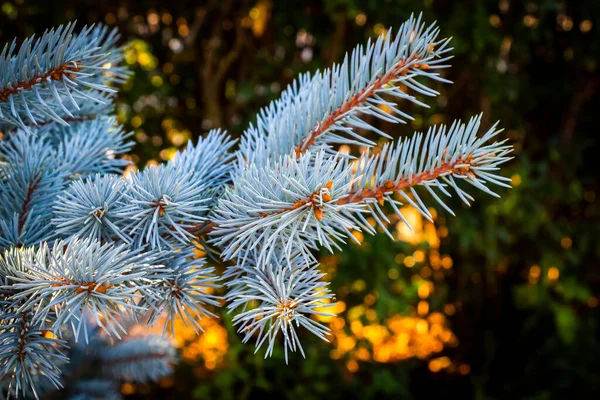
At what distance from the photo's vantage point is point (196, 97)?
182 cm

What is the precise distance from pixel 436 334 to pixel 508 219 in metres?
0.57

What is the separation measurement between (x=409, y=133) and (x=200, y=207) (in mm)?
1222

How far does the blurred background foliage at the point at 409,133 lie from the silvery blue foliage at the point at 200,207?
1.04 metres

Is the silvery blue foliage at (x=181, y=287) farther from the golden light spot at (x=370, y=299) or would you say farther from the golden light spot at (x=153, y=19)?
the golden light spot at (x=153, y=19)

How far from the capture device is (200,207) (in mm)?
422

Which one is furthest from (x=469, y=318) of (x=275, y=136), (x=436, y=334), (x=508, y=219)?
(x=275, y=136)

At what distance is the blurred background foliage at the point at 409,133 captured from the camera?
156 cm

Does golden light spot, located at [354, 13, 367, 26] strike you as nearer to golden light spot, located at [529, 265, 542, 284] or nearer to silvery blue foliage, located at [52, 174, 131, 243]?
golden light spot, located at [529, 265, 542, 284]

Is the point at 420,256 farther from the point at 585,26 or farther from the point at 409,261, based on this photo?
the point at 585,26

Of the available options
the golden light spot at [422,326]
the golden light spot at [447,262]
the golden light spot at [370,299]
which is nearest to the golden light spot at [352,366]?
the golden light spot at [370,299]

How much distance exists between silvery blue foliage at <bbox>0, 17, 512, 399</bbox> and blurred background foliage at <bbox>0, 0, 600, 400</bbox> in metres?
1.04

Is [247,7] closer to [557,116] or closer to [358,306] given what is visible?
[358,306]

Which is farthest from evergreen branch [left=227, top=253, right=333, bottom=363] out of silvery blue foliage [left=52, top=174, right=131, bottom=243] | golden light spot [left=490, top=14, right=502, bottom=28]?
golden light spot [left=490, top=14, right=502, bottom=28]

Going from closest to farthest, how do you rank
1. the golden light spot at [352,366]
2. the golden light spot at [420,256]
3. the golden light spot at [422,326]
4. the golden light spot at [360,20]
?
the golden light spot at [360,20] < the golden light spot at [352,366] < the golden light spot at [420,256] < the golden light spot at [422,326]
